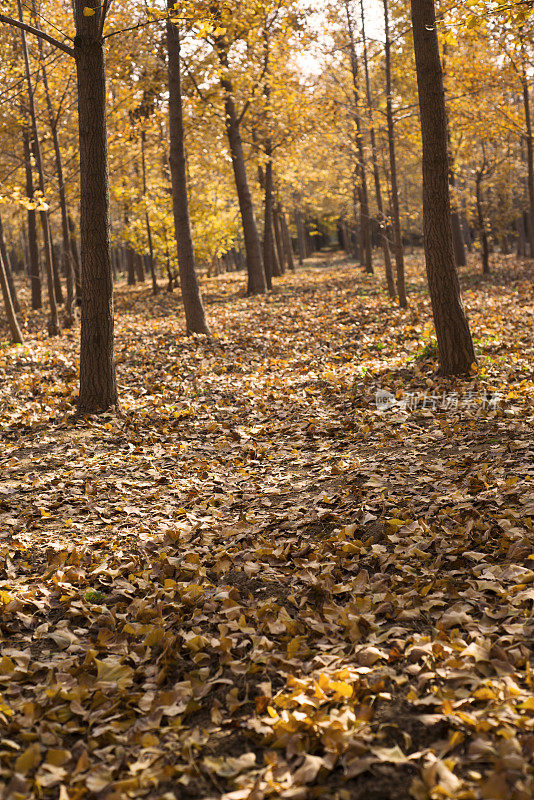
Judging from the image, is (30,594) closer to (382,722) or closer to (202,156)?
(382,722)

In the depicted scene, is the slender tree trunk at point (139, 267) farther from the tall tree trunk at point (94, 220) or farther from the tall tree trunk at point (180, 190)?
the tall tree trunk at point (94, 220)

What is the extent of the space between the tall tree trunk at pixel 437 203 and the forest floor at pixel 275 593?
1.73ft

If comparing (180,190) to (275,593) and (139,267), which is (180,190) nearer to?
(275,593)

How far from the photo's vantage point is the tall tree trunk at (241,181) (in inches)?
699

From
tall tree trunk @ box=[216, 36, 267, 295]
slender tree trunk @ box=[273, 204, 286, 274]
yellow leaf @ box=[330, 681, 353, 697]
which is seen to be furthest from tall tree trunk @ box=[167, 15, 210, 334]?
slender tree trunk @ box=[273, 204, 286, 274]

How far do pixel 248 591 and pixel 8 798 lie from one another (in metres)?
1.97

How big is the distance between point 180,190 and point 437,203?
A: 21.6 feet

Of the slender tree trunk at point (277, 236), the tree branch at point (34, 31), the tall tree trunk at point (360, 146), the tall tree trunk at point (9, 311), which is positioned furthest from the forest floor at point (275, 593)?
the slender tree trunk at point (277, 236)

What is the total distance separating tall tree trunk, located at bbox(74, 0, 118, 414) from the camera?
7715 mm

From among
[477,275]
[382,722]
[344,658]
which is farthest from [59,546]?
[477,275]

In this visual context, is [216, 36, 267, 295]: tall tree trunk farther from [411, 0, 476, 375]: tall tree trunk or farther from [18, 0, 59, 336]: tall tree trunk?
[411, 0, 476, 375]: tall tree trunk

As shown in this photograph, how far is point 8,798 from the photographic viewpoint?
2514 millimetres

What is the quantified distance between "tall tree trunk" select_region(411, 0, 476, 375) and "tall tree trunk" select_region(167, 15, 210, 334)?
19.8 feet

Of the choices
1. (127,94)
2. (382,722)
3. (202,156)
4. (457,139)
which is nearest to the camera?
(382,722)
